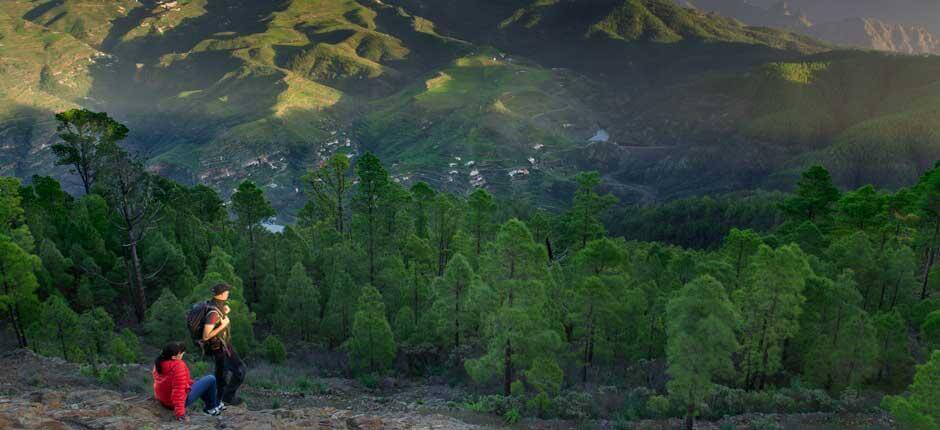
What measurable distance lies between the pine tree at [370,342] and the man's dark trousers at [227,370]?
1432 cm

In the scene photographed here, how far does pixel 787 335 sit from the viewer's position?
82.8 ft

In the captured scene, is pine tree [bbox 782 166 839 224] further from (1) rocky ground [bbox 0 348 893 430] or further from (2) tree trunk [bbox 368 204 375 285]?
(2) tree trunk [bbox 368 204 375 285]

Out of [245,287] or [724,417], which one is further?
[245,287]

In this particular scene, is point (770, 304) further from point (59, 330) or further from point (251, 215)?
point (59, 330)

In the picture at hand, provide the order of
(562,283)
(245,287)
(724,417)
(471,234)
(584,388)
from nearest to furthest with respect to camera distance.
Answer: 1. (724,417)
2. (584,388)
3. (562,283)
4. (245,287)
5. (471,234)

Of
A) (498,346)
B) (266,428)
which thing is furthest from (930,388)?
(266,428)

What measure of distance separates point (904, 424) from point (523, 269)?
14771 mm

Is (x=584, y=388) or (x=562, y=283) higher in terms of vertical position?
(x=562, y=283)

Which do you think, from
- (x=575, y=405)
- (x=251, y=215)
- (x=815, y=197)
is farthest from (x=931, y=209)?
(x=251, y=215)

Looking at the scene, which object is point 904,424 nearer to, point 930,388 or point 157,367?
point 930,388

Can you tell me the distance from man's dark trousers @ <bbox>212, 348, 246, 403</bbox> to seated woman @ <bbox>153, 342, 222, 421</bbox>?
1.58 ft

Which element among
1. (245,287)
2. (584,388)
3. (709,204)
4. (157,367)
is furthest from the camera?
(709,204)

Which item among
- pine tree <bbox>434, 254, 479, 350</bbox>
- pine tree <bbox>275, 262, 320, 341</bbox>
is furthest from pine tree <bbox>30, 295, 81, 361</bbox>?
pine tree <bbox>434, 254, 479, 350</bbox>

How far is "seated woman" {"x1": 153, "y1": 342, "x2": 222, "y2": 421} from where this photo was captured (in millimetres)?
12195
